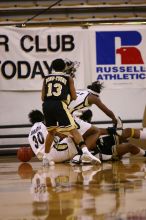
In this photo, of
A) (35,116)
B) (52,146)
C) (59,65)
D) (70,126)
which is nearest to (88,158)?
(70,126)

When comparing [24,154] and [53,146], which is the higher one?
[53,146]

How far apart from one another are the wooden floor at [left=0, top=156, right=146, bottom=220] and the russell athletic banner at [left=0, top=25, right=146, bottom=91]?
4727mm

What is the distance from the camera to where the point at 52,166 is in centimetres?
884

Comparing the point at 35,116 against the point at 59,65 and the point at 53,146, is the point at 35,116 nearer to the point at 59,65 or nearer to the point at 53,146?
the point at 53,146

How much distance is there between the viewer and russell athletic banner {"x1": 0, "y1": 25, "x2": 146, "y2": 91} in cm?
1221

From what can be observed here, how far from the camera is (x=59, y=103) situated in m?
8.85

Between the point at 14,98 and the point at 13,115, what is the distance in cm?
34

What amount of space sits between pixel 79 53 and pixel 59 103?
3.61m

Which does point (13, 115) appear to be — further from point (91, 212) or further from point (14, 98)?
point (91, 212)

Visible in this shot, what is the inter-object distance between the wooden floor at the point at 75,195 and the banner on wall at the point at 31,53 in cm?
472

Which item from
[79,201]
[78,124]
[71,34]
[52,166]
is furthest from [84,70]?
[79,201]

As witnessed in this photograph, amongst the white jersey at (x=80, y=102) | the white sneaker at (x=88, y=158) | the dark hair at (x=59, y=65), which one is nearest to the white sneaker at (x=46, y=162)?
the white sneaker at (x=88, y=158)

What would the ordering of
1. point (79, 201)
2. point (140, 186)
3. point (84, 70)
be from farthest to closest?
point (84, 70) < point (140, 186) < point (79, 201)

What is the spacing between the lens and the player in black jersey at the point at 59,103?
8789 millimetres
